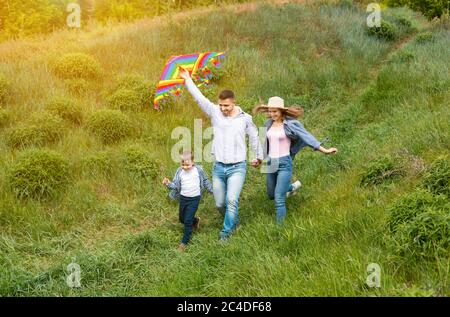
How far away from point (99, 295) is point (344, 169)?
4.31 meters

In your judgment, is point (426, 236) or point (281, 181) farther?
point (281, 181)

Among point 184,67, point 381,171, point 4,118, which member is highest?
point 381,171

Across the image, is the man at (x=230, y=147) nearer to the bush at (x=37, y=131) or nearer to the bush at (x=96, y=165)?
the bush at (x=96, y=165)

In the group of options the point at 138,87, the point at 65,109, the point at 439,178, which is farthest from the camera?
the point at 138,87

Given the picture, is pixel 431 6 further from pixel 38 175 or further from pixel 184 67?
pixel 38 175

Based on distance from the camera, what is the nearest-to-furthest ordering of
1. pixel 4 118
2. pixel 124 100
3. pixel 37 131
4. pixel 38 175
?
pixel 38 175 → pixel 37 131 → pixel 4 118 → pixel 124 100

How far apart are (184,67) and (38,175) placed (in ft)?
15.5

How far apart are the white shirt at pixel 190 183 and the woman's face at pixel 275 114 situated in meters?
1.26

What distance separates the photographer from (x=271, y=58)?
1401cm

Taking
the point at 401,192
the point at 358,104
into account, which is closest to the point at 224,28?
the point at 358,104

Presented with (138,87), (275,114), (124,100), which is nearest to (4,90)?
(124,100)

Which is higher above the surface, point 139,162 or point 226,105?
point 226,105

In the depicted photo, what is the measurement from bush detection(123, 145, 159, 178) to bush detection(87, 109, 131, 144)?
0.73 m

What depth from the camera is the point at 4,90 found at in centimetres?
965
